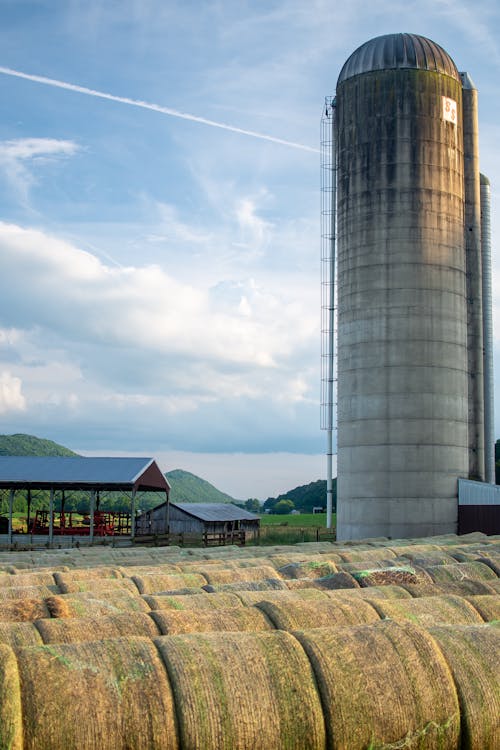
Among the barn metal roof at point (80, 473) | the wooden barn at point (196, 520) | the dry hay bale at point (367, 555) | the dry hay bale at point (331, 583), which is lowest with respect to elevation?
the wooden barn at point (196, 520)

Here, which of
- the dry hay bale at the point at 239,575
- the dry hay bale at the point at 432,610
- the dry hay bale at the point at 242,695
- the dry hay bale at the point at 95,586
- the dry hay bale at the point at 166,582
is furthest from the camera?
the dry hay bale at the point at 239,575

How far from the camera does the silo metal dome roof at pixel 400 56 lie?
45.2 meters

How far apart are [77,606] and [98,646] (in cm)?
282

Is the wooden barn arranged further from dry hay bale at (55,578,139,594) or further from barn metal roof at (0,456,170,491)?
dry hay bale at (55,578,139,594)

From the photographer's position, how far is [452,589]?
11.9 metres

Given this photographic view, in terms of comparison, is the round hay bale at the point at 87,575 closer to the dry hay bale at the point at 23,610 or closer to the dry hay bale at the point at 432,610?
the dry hay bale at the point at 23,610

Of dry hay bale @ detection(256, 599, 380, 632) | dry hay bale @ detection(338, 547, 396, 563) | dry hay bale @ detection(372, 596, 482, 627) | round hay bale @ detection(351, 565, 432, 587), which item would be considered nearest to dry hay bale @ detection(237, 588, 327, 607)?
dry hay bale @ detection(256, 599, 380, 632)

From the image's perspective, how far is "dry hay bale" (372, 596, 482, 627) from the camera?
9.68 metres

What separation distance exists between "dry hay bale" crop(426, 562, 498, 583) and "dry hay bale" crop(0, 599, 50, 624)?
6785 millimetres

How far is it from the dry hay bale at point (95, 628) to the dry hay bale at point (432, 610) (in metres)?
2.84

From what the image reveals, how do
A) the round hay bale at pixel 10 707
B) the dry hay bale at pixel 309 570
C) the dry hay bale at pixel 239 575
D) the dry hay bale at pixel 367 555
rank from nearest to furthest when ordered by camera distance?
the round hay bale at pixel 10 707, the dry hay bale at pixel 309 570, the dry hay bale at pixel 239 575, the dry hay bale at pixel 367 555

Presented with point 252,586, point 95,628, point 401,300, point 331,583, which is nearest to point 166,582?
point 252,586

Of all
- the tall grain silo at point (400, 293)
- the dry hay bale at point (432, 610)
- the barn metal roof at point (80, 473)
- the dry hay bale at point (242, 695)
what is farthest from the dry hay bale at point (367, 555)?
the barn metal roof at point (80, 473)

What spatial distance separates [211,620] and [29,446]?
159 meters
